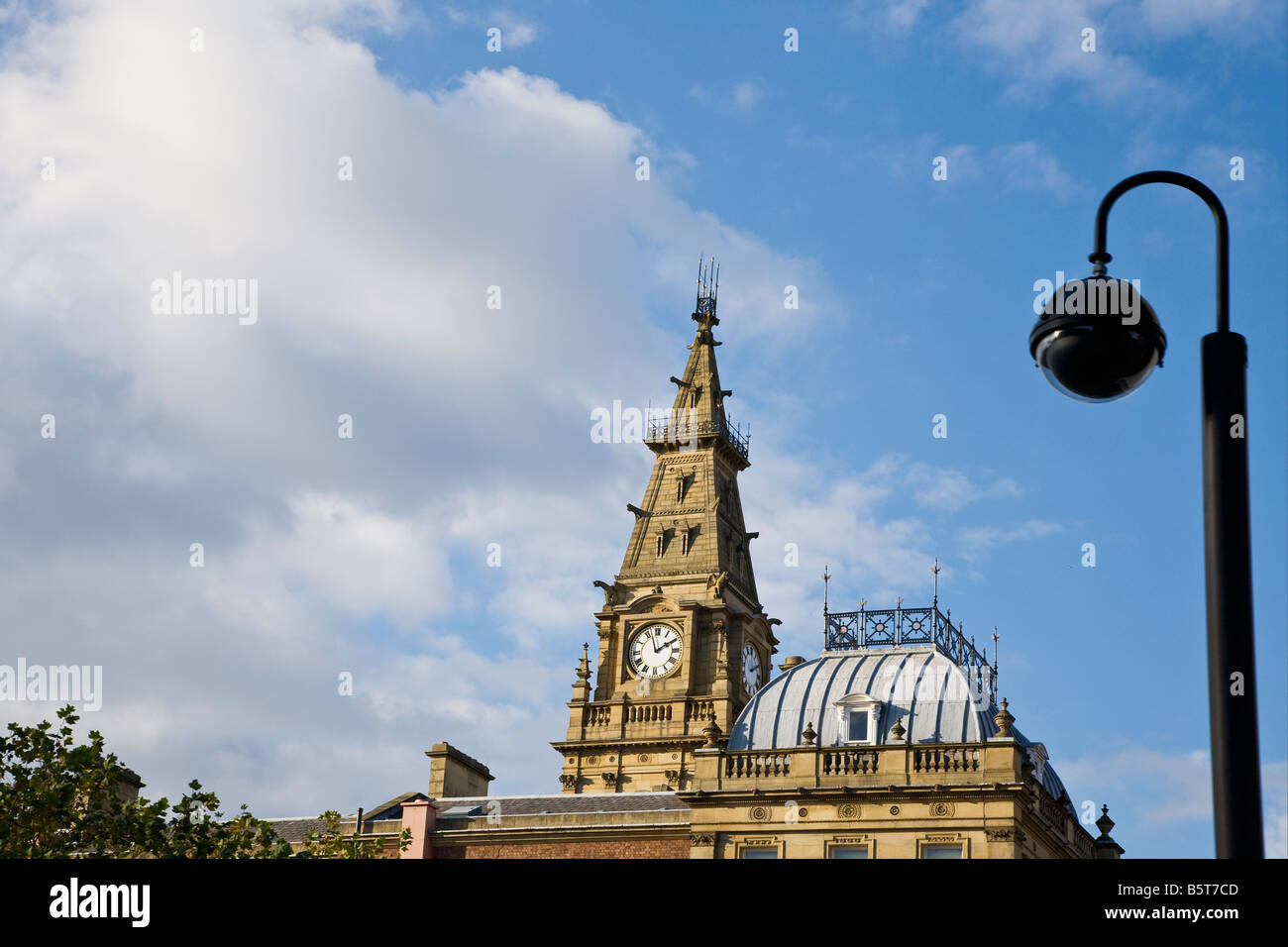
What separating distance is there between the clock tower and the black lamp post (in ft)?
204

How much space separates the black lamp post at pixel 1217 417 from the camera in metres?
9.75

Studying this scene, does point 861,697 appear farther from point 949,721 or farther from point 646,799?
point 646,799

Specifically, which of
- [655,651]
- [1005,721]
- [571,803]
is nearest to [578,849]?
[571,803]

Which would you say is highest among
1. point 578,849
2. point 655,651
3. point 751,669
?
point 655,651

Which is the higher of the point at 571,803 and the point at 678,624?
the point at 678,624

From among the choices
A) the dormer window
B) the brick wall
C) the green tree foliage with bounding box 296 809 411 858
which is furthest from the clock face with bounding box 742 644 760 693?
the green tree foliage with bounding box 296 809 411 858

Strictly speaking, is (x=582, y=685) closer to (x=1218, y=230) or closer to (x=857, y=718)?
(x=857, y=718)

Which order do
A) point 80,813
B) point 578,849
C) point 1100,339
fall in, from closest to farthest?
point 1100,339
point 80,813
point 578,849

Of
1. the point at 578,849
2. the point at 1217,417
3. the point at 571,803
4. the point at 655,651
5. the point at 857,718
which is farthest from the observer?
the point at 655,651

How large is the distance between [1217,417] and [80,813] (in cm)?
3156

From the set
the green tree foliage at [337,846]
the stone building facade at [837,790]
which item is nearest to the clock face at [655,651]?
the stone building facade at [837,790]

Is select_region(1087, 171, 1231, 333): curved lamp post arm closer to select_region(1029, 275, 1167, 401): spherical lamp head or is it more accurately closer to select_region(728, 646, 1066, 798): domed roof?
select_region(1029, 275, 1167, 401): spherical lamp head

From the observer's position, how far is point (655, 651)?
264 ft
